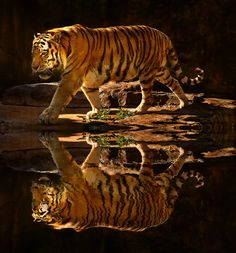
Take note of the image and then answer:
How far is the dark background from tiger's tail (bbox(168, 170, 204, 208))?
5.35 m

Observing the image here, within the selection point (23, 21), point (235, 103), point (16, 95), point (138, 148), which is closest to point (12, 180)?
point (138, 148)

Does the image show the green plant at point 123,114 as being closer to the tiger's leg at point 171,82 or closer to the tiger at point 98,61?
the tiger at point 98,61

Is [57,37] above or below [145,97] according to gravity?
above

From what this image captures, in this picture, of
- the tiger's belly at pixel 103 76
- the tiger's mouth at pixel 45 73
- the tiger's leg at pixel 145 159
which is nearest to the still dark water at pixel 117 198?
the tiger's leg at pixel 145 159

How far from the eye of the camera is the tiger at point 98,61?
6.52m

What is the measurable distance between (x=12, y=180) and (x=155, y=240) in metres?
1.32

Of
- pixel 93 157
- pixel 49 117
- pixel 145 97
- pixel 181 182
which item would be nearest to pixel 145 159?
pixel 93 157

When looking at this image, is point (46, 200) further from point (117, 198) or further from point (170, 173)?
point (170, 173)

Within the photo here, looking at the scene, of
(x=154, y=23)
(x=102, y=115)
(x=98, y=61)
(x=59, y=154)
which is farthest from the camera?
(x=154, y=23)

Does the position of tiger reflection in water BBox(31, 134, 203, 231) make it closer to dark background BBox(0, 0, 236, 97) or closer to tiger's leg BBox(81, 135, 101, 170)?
tiger's leg BBox(81, 135, 101, 170)

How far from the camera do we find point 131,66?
23.7 feet

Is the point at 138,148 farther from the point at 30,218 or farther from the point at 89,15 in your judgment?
the point at 89,15

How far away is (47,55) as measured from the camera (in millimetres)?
6508

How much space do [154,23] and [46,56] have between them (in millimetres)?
3024
